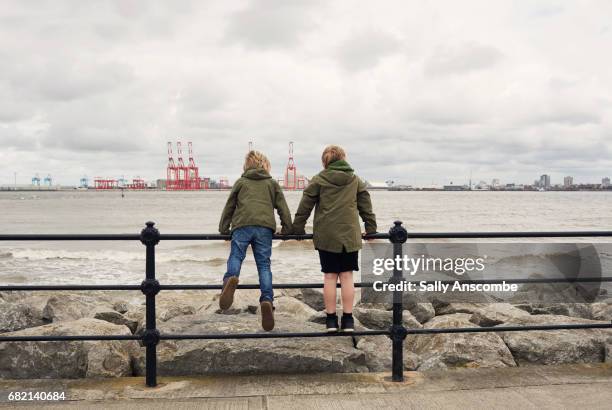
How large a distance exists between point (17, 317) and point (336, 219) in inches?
218

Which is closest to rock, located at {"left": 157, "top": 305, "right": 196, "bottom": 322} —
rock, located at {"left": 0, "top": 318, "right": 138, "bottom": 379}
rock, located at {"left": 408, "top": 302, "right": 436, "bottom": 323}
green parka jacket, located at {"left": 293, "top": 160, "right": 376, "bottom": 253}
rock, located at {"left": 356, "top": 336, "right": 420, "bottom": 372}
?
rock, located at {"left": 0, "top": 318, "right": 138, "bottom": 379}

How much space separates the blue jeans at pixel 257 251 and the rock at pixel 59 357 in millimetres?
1527

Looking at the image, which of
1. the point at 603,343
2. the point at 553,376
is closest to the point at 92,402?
the point at 553,376

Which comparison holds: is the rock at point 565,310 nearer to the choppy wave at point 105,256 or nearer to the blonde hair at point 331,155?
the blonde hair at point 331,155

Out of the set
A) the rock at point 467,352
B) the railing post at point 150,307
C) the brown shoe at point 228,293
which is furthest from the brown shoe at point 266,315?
the rock at point 467,352

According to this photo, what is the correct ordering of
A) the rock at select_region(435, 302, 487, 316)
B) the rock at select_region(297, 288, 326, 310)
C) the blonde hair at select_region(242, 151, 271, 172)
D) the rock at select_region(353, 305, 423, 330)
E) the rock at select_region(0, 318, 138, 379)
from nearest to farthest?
the blonde hair at select_region(242, 151, 271, 172) < the rock at select_region(0, 318, 138, 379) < the rock at select_region(353, 305, 423, 330) < the rock at select_region(435, 302, 487, 316) < the rock at select_region(297, 288, 326, 310)

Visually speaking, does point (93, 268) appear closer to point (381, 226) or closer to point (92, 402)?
point (92, 402)

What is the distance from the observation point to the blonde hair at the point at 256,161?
14.8 feet

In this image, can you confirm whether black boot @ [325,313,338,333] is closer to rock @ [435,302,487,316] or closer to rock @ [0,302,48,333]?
rock @ [0,302,48,333]

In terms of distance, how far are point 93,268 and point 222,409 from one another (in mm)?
18309

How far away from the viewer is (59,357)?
5.21m

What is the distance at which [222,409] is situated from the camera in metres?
3.61

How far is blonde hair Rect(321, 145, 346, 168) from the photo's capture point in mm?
4445

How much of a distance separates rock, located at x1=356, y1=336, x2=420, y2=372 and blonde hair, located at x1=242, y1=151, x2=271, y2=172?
2161 millimetres
